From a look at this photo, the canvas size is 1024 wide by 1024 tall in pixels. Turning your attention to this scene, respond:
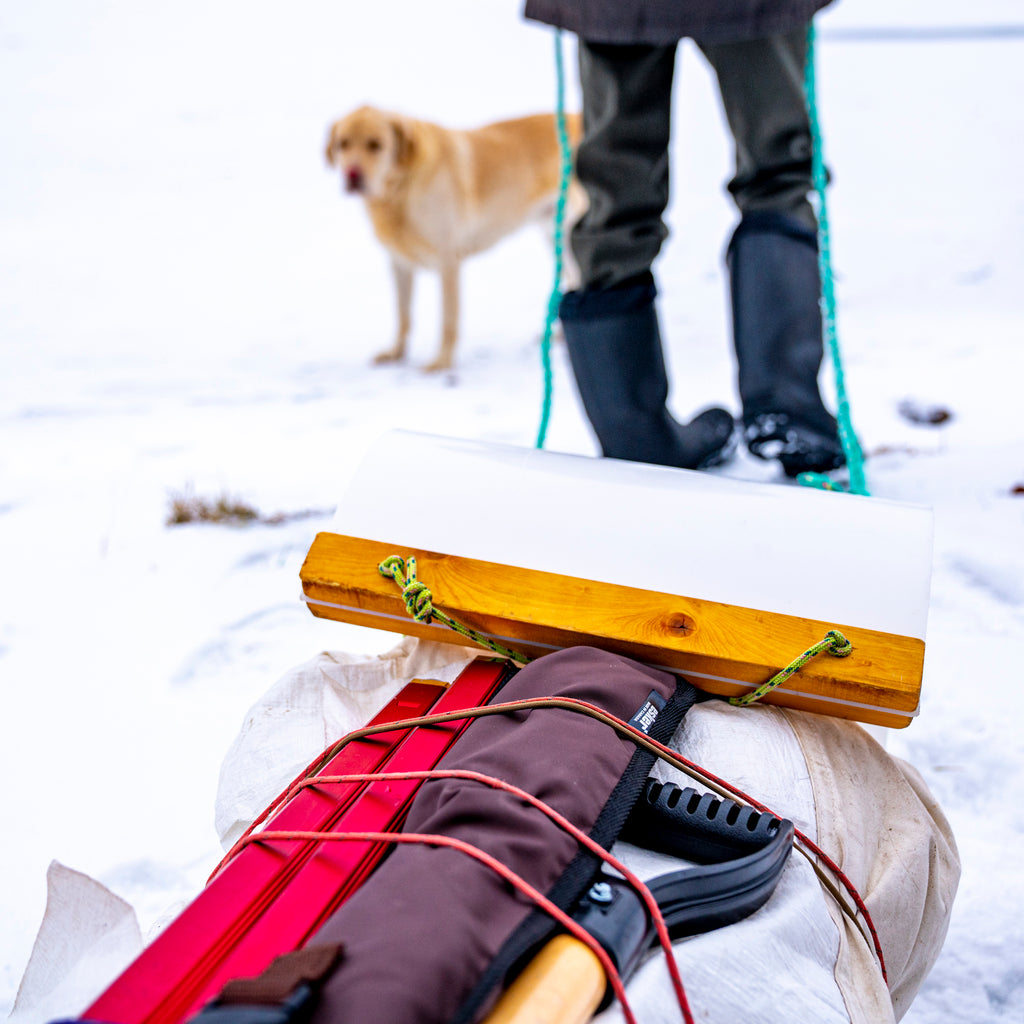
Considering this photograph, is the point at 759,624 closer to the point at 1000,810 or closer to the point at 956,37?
the point at 1000,810

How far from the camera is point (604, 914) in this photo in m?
0.54

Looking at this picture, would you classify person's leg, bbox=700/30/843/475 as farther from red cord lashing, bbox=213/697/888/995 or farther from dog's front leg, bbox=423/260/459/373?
dog's front leg, bbox=423/260/459/373

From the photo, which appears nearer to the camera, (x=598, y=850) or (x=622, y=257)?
(x=598, y=850)

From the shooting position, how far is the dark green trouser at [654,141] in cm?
137

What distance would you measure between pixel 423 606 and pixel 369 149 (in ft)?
7.64

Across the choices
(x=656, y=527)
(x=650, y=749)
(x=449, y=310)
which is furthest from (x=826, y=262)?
(x=449, y=310)

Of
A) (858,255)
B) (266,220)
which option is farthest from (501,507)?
(266,220)

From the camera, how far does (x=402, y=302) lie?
121 inches

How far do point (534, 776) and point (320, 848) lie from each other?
0.49 feet

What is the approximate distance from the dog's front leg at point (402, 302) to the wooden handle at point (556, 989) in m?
2.63

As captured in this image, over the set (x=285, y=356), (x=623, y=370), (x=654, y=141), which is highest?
(x=654, y=141)

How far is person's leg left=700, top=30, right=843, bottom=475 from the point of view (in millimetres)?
1411

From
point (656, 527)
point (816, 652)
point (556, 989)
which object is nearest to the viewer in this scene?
point (556, 989)

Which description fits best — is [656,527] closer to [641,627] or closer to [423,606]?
[641,627]
